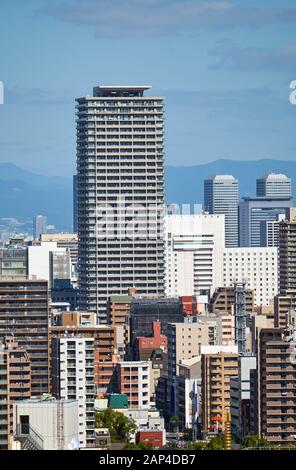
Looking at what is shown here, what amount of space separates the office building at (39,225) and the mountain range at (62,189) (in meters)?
0.12

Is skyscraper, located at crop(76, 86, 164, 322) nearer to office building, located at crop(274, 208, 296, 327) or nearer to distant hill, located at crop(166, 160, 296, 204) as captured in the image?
distant hill, located at crop(166, 160, 296, 204)

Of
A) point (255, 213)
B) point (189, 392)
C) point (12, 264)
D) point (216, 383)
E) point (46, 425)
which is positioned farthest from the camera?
point (255, 213)

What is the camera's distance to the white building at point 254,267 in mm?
33500

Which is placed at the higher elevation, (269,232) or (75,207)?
(75,207)

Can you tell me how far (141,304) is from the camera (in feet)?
77.5

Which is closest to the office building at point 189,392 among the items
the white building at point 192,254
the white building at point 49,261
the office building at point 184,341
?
the office building at point 184,341

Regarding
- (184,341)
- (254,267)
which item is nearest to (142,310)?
(184,341)

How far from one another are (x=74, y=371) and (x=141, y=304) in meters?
10.9

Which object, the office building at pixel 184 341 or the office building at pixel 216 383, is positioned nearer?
the office building at pixel 216 383

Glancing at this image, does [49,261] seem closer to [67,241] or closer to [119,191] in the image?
[119,191]

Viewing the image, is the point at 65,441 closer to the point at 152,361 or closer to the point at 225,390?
the point at 225,390

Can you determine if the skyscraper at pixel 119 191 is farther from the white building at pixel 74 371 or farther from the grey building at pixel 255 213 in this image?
the white building at pixel 74 371

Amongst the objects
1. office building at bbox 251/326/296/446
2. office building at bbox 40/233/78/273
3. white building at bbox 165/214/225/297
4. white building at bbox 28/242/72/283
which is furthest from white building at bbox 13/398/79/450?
office building at bbox 40/233/78/273

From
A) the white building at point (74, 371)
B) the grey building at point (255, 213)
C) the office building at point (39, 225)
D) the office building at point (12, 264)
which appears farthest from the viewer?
the grey building at point (255, 213)
